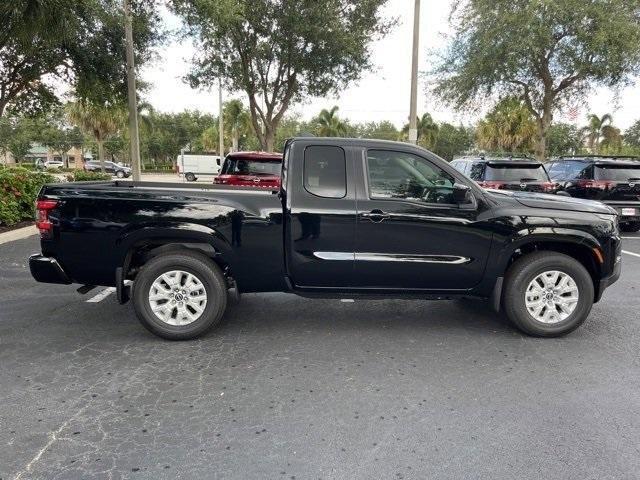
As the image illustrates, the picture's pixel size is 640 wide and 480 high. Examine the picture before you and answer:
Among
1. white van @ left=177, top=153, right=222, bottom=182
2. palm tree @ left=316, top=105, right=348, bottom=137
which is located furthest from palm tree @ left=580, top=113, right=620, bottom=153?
white van @ left=177, top=153, right=222, bottom=182

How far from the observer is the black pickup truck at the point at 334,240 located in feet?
14.3

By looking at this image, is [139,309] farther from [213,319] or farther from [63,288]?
[63,288]

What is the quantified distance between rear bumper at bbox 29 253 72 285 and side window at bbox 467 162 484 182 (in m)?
9.15

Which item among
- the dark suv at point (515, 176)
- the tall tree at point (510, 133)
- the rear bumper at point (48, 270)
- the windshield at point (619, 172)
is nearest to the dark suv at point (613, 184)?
the windshield at point (619, 172)

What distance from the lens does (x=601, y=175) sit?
10875 mm

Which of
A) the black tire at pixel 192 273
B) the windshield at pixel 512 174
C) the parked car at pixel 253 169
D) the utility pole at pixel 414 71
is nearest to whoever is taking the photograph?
the black tire at pixel 192 273

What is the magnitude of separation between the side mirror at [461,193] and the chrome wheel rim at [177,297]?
239 centimetres

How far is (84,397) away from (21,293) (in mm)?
3240

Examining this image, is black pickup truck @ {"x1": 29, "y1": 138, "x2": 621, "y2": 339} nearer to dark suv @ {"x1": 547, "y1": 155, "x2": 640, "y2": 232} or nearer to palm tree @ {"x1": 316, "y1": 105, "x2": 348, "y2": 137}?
dark suv @ {"x1": 547, "y1": 155, "x2": 640, "y2": 232}

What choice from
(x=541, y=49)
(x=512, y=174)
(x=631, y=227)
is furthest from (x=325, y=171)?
(x=541, y=49)

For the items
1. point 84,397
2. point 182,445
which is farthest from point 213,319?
point 182,445

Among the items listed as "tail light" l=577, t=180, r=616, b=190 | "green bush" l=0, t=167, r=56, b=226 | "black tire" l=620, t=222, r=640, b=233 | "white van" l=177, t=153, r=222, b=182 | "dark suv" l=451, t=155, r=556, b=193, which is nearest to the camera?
"green bush" l=0, t=167, r=56, b=226

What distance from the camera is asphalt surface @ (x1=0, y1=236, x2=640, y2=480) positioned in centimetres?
272

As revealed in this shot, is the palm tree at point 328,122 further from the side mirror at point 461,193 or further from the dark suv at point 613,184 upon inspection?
the side mirror at point 461,193
